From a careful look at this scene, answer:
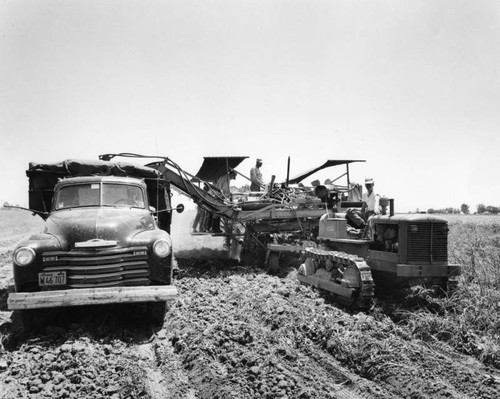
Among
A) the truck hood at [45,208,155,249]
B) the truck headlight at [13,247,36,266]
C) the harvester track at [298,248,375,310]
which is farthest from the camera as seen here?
the harvester track at [298,248,375,310]

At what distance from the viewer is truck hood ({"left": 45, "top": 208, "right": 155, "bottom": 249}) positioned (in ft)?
19.1

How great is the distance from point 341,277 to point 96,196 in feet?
15.4

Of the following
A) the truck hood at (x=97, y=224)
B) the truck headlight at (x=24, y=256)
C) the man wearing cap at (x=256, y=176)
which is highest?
the man wearing cap at (x=256, y=176)

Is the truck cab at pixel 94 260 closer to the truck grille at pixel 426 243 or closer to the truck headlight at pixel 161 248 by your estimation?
the truck headlight at pixel 161 248

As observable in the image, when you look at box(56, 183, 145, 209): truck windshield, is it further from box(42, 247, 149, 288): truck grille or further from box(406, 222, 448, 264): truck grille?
box(406, 222, 448, 264): truck grille

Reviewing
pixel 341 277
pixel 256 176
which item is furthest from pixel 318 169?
pixel 341 277

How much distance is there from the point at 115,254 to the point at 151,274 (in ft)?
1.91

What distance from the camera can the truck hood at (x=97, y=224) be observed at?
5809 millimetres

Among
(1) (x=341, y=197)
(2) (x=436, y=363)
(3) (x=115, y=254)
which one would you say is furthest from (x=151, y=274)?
(1) (x=341, y=197)

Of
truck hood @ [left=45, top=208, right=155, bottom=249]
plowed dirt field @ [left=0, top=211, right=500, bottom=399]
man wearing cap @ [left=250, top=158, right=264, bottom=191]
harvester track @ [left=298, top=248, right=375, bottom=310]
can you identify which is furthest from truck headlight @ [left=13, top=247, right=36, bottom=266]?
man wearing cap @ [left=250, top=158, right=264, bottom=191]

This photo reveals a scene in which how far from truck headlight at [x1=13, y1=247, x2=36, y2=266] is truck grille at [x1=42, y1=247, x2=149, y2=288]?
0.16m

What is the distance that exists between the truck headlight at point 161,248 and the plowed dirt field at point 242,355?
3.45ft

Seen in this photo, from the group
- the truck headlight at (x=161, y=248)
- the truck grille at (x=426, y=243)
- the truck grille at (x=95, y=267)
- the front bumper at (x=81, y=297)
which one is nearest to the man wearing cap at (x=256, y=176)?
the truck grille at (x=426, y=243)

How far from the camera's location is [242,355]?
460 centimetres
